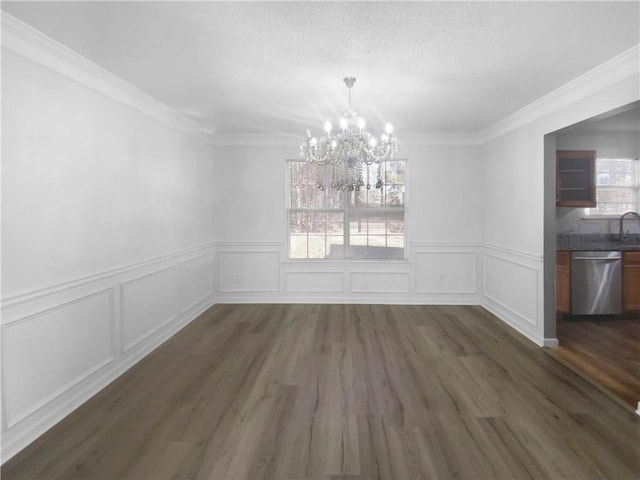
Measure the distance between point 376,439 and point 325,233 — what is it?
144 inches

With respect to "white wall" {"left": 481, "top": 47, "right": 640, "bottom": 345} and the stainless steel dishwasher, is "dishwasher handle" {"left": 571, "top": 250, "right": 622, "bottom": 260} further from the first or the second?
"white wall" {"left": 481, "top": 47, "right": 640, "bottom": 345}

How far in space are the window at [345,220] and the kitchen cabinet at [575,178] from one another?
2123 mm

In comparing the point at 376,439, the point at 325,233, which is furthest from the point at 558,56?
the point at 325,233

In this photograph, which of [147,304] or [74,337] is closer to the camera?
[74,337]

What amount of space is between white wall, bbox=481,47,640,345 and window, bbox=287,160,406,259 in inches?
52.8

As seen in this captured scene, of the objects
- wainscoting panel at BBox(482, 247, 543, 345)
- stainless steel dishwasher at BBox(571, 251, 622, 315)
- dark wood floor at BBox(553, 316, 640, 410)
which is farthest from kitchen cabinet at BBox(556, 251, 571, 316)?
wainscoting panel at BBox(482, 247, 543, 345)

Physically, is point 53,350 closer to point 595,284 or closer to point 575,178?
point 595,284

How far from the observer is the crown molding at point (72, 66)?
6.89ft

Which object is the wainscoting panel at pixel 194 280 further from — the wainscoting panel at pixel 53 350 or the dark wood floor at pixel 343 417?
the wainscoting panel at pixel 53 350

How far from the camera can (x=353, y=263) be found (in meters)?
5.46

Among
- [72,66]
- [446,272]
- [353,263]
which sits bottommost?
[446,272]

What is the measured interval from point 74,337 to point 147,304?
3.19 ft

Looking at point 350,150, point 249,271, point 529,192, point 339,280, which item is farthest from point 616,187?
point 249,271

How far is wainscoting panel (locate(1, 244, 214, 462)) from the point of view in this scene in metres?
2.10
